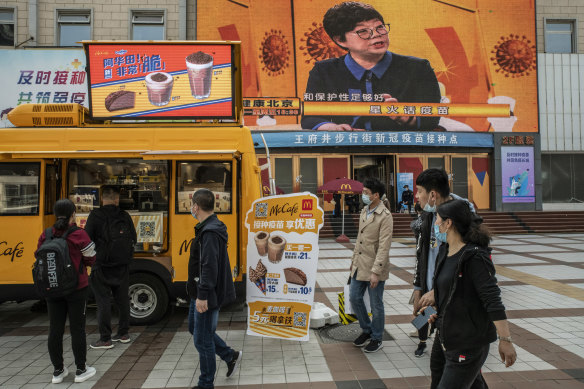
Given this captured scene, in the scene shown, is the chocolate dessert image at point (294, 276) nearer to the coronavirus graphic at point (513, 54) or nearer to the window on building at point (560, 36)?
the coronavirus graphic at point (513, 54)

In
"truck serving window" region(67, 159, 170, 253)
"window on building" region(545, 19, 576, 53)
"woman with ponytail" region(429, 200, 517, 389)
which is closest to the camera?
"woman with ponytail" region(429, 200, 517, 389)

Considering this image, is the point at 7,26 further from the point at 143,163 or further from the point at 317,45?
the point at 143,163

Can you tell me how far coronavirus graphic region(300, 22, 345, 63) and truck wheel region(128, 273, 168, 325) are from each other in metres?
16.8

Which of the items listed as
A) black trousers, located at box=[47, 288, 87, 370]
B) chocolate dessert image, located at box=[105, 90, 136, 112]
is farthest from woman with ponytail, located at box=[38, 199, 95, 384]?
chocolate dessert image, located at box=[105, 90, 136, 112]

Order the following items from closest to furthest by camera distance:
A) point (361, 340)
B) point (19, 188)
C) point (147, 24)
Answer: point (361, 340) < point (19, 188) < point (147, 24)

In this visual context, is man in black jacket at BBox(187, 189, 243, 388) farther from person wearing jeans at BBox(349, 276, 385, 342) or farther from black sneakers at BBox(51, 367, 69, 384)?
person wearing jeans at BBox(349, 276, 385, 342)

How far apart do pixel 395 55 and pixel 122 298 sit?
19428mm

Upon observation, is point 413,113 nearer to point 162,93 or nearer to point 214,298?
point 162,93

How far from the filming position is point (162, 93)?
19.2 feet

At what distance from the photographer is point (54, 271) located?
11.5 ft

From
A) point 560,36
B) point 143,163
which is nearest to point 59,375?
point 143,163

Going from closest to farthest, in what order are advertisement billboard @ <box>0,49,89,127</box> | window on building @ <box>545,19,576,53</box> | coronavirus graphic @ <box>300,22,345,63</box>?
advertisement billboard @ <box>0,49,89,127</box>
coronavirus graphic @ <box>300,22,345,63</box>
window on building @ <box>545,19,576,53</box>

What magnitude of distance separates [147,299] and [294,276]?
7.87ft

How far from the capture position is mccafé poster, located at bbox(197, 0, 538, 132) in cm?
1934
